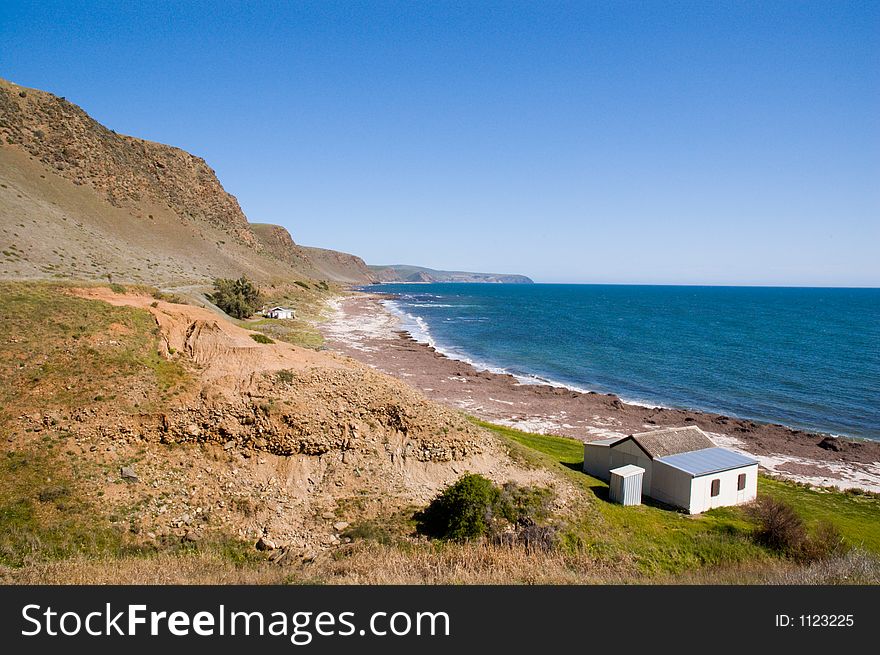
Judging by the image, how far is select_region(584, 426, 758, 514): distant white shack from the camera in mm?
21797

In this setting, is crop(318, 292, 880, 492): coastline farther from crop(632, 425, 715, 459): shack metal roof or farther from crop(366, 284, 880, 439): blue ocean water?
crop(632, 425, 715, 459): shack metal roof

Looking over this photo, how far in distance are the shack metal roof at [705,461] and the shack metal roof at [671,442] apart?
1.05ft

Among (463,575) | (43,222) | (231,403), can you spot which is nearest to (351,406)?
(231,403)

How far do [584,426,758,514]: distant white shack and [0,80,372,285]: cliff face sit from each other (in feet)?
142

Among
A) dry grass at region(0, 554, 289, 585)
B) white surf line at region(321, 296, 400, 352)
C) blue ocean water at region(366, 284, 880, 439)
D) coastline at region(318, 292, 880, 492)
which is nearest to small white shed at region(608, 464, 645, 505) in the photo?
coastline at region(318, 292, 880, 492)

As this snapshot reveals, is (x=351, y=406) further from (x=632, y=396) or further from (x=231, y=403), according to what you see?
(x=632, y=396)

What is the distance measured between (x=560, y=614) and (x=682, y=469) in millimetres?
17384

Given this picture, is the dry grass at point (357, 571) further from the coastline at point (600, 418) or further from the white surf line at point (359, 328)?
the white surf line at point (359, 328)

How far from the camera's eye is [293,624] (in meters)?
6.80

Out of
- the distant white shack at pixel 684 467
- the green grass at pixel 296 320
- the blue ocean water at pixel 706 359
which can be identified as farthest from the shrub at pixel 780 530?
the green grass at pixel 296 320

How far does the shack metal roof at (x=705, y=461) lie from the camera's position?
72.4 feet

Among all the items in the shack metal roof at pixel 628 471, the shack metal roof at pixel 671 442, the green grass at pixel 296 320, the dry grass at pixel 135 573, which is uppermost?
the green grass at pixel 296 320

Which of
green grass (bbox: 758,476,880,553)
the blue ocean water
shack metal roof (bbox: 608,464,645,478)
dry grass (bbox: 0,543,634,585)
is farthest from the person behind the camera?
the blue ocean water

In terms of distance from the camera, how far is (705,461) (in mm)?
23188
